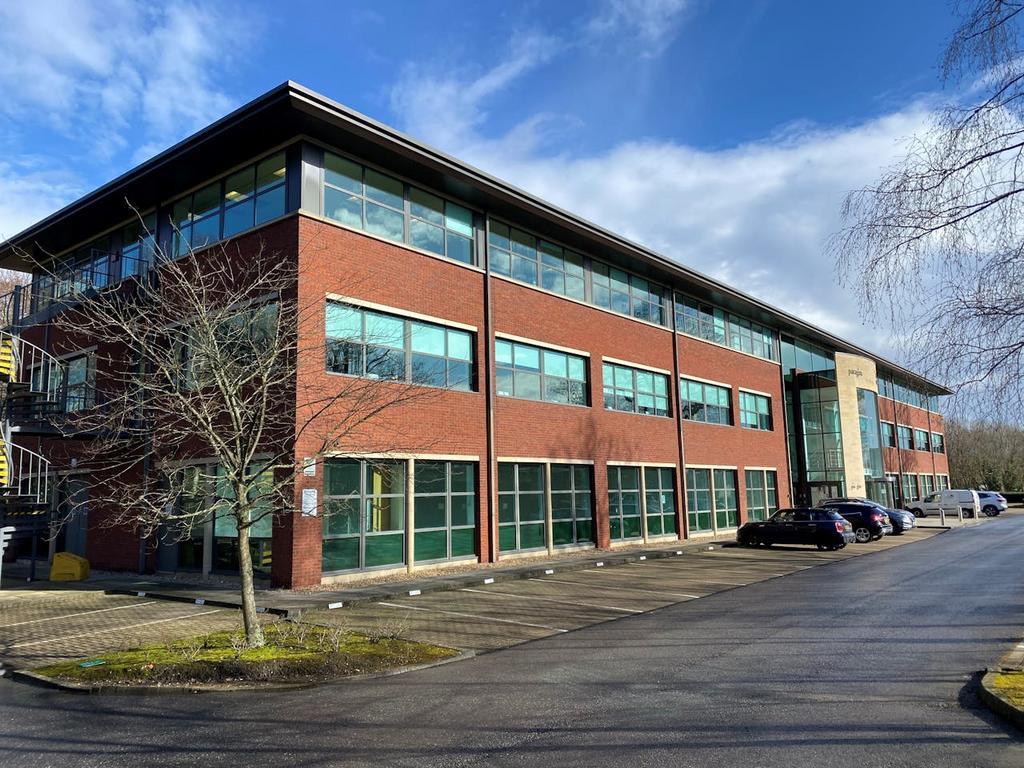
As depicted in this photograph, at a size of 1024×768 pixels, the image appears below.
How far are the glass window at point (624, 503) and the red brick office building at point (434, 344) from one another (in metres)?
0.08

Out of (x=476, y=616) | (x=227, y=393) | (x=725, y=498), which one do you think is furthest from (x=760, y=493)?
(x=227, y=393)

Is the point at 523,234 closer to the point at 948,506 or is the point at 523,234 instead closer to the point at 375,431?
the point at 375,431

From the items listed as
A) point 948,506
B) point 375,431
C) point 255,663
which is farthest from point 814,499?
point 255,663

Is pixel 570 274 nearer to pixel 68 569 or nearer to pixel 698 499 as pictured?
pixel 698 499

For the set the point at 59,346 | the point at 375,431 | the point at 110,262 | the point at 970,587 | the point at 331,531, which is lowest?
the point at 970,587

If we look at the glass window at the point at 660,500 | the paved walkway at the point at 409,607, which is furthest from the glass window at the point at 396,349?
the glass window at the point at 660,500

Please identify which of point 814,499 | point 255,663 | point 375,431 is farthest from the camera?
point 814,499

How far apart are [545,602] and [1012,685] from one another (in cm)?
824

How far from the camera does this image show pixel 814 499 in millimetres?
42531

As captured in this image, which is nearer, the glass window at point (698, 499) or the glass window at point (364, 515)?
the glass window at point (364, 515)

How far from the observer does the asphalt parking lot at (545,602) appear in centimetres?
1120

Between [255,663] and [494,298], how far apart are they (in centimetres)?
1386

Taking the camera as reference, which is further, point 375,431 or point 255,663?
point 375,431

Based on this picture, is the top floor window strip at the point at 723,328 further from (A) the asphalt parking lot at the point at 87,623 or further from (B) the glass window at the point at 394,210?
(A) the asphalt parking lot at the point at 87,623
